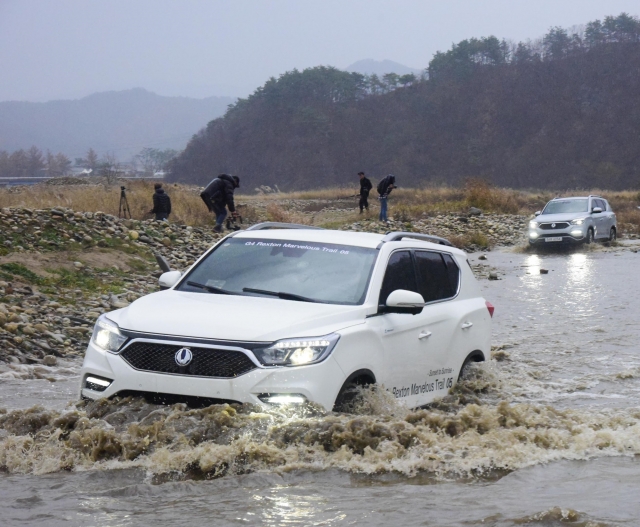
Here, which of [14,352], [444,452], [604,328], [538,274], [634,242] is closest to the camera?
[444,452]

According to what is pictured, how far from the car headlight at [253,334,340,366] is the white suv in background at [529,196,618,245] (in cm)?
2201

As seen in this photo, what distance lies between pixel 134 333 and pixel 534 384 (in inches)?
203

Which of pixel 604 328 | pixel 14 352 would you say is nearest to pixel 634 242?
pixel 604 328

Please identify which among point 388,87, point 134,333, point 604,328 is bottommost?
point 604,328

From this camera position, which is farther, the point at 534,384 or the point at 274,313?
the point at 534,384

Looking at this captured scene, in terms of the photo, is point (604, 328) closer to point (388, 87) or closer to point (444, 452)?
point (444, 452)

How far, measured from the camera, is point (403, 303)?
6.15 meters

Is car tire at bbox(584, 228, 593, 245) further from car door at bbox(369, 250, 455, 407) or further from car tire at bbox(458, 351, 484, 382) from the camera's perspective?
car door at bbox(369, 250, 455, 407)

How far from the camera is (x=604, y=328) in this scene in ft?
43.4

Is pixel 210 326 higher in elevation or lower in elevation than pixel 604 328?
higher

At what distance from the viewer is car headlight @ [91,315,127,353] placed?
565 cm

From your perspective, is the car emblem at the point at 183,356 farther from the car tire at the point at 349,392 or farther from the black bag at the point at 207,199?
the black bag at the point at 207,199

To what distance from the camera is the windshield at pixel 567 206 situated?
27.6 meters

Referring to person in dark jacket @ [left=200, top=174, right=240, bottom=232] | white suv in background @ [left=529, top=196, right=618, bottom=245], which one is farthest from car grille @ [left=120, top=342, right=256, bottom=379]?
white suv in background @ [left=529, top=196, right=618, bottom=245]
